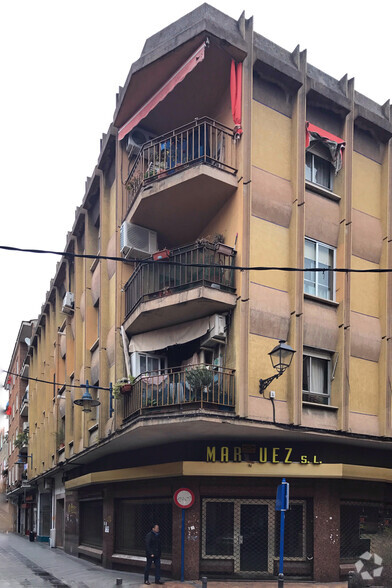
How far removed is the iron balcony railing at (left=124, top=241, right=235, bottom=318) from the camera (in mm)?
15914

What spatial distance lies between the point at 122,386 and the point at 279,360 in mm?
4770

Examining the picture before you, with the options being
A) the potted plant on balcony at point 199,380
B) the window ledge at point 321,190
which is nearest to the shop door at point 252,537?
the potted plant on balcony at point 199,380

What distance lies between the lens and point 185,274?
16531 mm

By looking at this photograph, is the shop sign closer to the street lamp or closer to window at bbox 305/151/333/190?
the street lamp

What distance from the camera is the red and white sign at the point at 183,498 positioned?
15883 millimetres

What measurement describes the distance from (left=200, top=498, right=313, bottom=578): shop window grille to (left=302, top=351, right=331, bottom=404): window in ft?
9.50

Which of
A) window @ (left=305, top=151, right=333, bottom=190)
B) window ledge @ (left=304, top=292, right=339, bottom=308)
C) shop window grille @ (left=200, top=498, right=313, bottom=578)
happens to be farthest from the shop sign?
window @ (left=305, top=151, right=333, bottom=190)

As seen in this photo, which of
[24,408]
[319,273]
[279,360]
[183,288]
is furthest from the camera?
[24,408]

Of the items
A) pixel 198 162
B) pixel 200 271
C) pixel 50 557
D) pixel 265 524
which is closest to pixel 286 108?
pixel 198 162

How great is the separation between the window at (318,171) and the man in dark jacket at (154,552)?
35.4ft

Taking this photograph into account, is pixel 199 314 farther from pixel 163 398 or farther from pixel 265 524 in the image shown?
pixel 265 524

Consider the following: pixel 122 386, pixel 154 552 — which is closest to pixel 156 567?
pixel 154 552

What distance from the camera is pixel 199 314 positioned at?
1662cm

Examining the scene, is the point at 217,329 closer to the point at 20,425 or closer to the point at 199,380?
the point at 199,380
